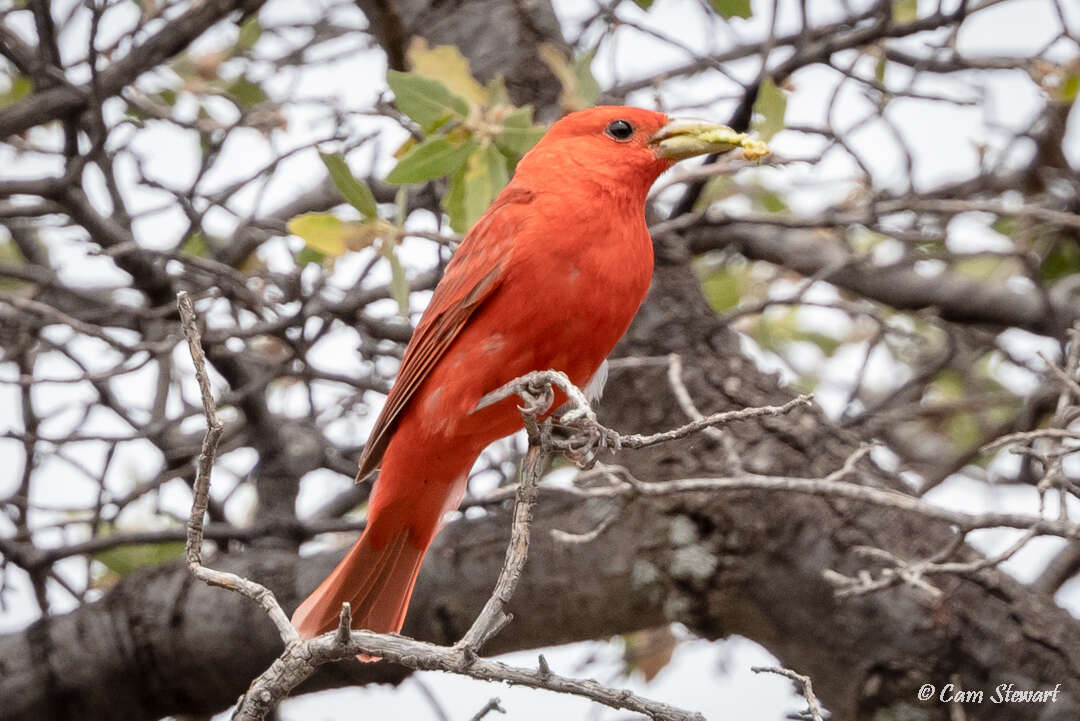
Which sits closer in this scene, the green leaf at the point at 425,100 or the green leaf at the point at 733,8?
the green leaf at the point at 425,100

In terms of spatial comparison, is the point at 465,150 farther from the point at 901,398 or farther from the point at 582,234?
the point at 901,398

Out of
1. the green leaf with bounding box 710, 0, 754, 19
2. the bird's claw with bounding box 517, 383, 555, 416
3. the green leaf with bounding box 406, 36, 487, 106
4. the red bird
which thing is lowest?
the bird's claw with bounding box 517, 383, 555, 416

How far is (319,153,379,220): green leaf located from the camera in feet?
11.1

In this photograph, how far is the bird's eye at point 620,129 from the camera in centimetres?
361

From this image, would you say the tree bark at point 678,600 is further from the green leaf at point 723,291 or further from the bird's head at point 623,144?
the green leaf at point 723,291

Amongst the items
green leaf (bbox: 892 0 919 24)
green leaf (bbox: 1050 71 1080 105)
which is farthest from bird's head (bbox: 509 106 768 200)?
green leaf (bbox: 1050 71 1080 105)

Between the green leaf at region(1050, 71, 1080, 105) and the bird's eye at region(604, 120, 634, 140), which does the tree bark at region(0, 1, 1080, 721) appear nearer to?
the bird's eye at region(604, 120, 634, 140)

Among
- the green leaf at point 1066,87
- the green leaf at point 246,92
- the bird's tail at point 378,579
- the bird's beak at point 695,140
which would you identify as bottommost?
the bird's tail at point 378,579

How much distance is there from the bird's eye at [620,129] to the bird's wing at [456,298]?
363mm

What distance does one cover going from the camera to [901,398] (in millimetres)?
5340

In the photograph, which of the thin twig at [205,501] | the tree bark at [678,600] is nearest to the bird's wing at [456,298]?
the tree bark at [678,600]

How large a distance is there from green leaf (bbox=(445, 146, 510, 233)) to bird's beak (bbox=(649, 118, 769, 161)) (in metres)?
0.46

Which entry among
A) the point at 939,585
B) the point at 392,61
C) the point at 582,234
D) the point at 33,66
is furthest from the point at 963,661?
the point at 33,66

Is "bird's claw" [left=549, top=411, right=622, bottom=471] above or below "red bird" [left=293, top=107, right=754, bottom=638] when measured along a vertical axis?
below
